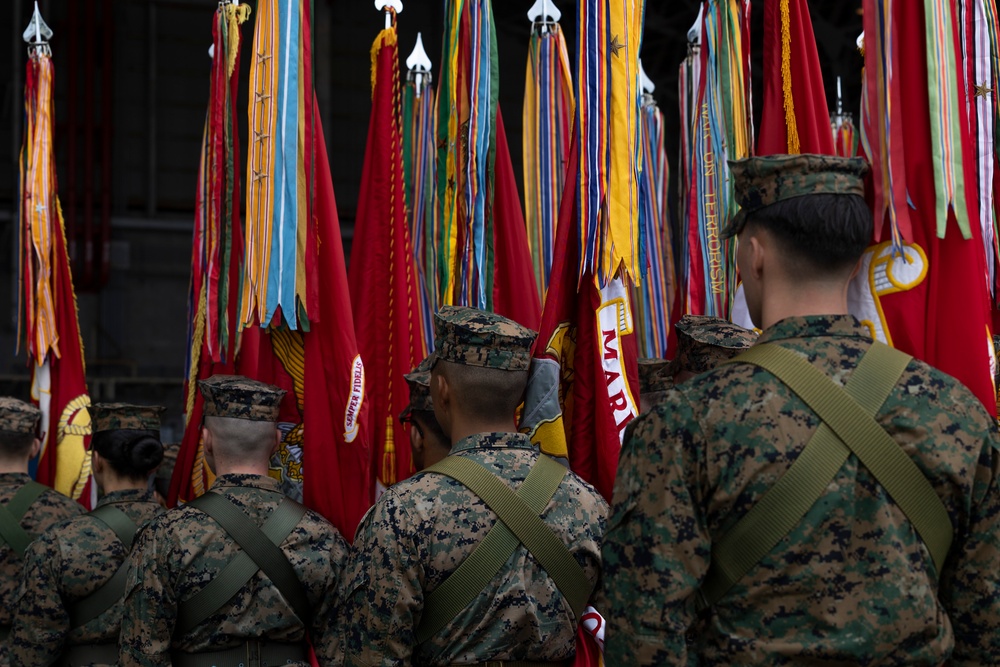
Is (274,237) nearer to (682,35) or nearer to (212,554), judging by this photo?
(212,554)

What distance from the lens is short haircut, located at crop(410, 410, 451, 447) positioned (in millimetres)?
2717

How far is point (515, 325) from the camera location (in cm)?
240

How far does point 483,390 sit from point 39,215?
2681 millimetres

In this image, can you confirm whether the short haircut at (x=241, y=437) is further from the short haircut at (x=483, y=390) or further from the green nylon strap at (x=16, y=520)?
the green nylon strap at (x=16, y=520)

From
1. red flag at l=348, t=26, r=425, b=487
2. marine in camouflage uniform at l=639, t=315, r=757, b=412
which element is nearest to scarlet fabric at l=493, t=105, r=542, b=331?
red flag at l=348, t=26, r=425, b=487

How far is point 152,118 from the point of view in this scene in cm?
1073

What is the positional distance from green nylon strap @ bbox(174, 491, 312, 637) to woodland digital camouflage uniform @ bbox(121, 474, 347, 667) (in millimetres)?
14

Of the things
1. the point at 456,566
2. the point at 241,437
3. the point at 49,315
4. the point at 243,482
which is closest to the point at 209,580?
the point at 243,482

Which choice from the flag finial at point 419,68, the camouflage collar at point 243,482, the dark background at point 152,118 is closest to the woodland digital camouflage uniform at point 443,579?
the camouflage collar at point 243,482

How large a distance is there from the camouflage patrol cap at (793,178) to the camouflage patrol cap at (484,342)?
0.75 m

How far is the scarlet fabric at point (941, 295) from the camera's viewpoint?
93.1 inches

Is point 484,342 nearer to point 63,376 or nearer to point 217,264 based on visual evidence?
point 217,264

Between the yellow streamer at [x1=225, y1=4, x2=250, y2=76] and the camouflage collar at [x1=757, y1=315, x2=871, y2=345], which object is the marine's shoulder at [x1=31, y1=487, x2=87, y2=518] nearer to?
the yellow streamer at [x1=225, y1=4, x2=250, y2=76]

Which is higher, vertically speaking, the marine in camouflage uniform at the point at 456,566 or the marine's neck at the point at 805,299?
the marine's neck at the point at 805,299
